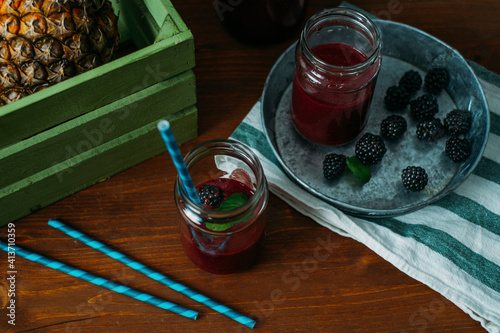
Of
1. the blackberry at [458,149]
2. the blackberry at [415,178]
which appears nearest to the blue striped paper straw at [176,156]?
the blackberry at [415,178]

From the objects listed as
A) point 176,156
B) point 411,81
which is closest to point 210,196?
point 176,156

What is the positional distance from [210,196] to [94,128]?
0.23 m

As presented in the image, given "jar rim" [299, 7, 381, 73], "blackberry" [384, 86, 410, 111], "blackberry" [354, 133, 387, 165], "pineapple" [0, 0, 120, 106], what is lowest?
"blackberry" [354, 133, 387, 165]

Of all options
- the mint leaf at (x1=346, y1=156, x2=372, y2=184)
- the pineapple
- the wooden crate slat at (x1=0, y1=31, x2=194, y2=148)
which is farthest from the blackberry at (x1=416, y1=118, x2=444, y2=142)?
the pineapple

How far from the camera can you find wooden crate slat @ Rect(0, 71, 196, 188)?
34.4 inches

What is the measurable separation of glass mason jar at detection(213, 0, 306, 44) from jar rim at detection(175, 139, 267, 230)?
0.30 meters

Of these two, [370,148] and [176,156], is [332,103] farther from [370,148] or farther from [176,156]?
[176,156]

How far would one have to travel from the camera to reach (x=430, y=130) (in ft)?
3.29

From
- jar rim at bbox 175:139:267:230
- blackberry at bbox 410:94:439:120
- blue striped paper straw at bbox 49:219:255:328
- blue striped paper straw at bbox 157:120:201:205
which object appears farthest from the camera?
blackberry at bbox 410:94:439:120

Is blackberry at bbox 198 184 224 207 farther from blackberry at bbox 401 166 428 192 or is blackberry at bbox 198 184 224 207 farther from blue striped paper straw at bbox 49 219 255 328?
blackberry at bbox 401 166 428 192

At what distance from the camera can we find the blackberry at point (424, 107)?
40.1 inches

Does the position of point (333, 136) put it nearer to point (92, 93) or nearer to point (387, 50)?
point (387, 50)

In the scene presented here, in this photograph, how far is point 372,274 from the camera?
3.14 feet

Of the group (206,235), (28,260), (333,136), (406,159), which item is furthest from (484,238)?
(28,260)
